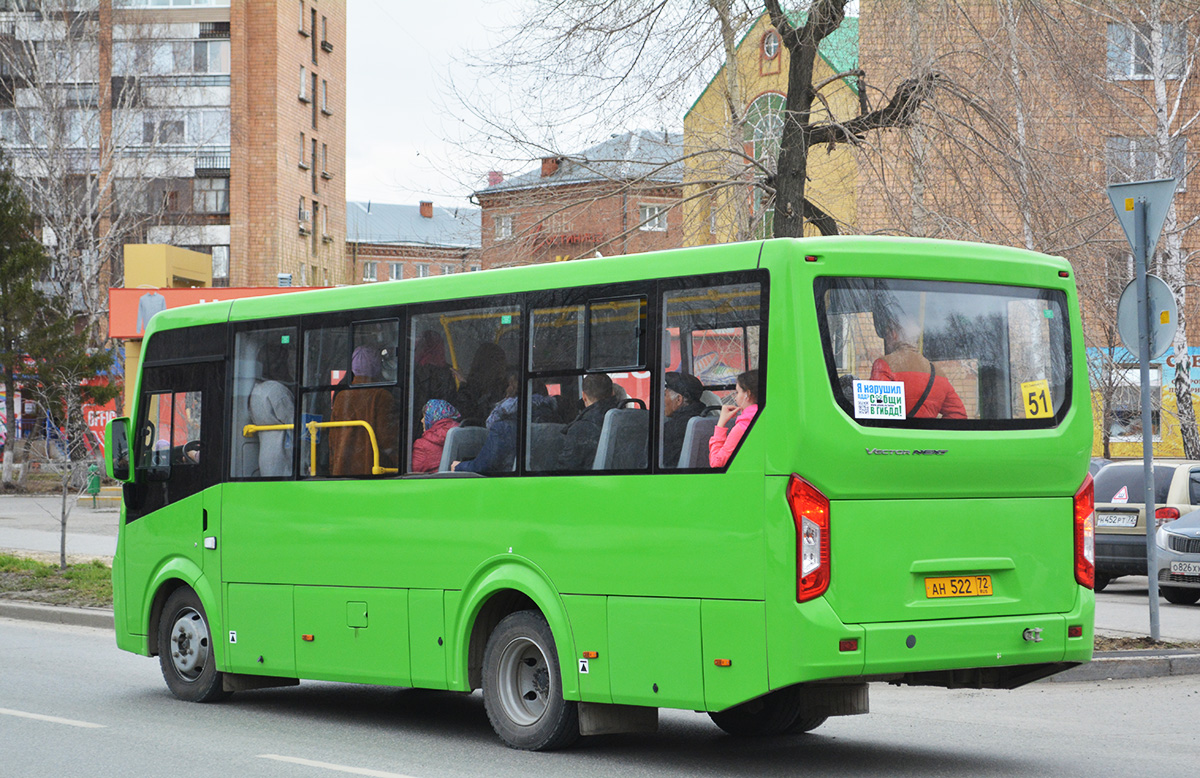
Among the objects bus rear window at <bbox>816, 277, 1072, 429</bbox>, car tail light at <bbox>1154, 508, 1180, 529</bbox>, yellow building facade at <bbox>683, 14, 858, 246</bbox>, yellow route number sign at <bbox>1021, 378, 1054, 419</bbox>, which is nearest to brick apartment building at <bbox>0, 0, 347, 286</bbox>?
yellow building facade at <bbox>683, 14, 858, 246</bbox>

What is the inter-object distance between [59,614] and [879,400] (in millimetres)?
11796

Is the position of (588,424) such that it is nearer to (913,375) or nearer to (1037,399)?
(913,375)

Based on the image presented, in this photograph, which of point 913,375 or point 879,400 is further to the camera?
point 913,375

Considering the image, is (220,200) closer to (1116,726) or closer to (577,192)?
(577,192)

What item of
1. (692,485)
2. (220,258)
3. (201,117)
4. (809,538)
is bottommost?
(809,538)

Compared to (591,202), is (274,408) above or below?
below

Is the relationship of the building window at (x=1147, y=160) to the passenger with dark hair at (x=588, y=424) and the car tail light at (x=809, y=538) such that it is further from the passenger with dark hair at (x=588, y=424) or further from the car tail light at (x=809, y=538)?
the car tail light at (x=809, y=538)

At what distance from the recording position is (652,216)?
1558 centimetres

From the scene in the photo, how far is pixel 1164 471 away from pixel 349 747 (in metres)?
13.6

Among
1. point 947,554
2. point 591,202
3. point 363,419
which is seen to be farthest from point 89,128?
point 947,554

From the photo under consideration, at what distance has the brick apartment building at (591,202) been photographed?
15.3 metres

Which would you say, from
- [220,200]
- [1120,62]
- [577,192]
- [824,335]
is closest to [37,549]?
[577,192]

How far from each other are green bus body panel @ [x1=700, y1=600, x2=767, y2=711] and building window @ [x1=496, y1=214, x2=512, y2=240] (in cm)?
879

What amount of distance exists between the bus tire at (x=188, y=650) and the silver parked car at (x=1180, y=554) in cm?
1105
